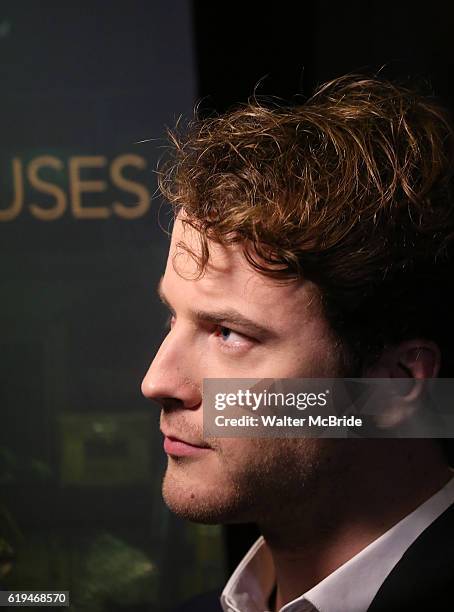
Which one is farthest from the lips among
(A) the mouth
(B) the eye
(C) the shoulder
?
(C) the shoulder

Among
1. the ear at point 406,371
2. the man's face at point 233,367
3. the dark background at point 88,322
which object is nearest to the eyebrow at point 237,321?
the man's face at point 233,367

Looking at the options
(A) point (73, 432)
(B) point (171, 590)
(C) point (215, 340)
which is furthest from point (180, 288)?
(B) point (171, 590)

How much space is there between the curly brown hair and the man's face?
1.0 inches

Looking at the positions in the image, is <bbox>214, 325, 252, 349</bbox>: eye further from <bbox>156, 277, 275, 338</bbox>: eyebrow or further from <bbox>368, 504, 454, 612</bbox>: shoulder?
<bbox>368, 504, 454, 612</bbox>: shoulder

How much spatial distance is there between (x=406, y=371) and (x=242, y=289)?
0.78 feet

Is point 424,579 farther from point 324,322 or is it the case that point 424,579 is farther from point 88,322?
point 88,322

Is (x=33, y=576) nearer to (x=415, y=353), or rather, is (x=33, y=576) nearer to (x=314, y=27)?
(x=415, y=353)

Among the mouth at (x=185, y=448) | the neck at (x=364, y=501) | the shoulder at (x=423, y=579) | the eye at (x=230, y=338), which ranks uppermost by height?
the eye at (x=230, y=338)

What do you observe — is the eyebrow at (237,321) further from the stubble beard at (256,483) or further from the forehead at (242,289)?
the stubble beard at (256,483)

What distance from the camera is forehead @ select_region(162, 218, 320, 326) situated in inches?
42.9

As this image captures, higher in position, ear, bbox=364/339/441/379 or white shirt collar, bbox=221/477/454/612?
ear, bbox=364/339/441/379

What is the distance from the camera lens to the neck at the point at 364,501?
44.6 inches

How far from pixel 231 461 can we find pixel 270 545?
0.15 metres

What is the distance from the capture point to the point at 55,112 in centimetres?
134
